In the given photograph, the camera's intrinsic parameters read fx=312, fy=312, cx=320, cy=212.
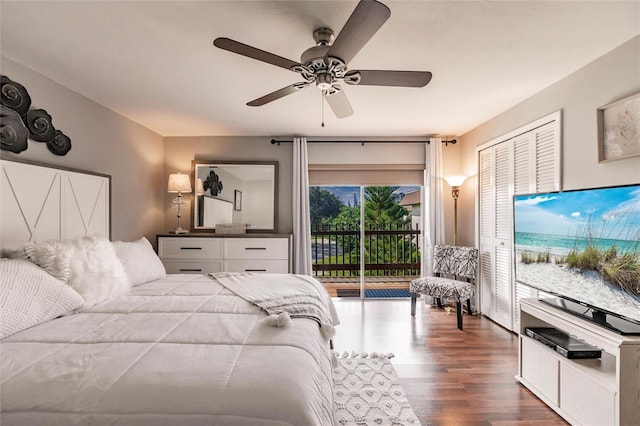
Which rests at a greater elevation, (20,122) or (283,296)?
(20,122)

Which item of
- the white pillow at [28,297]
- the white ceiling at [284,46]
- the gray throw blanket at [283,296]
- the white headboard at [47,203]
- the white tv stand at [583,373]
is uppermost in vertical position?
the white ceiling at [284,46]

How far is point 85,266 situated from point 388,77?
7.39ft

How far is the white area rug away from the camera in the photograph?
192 centimetres

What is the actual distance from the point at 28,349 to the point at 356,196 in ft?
13.1

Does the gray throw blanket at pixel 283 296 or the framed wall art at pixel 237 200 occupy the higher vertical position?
the framed wall art at pixel 237 200

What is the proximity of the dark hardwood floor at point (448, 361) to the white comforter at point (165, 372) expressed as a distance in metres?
1.19

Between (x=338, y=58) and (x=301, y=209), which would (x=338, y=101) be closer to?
(x=338, y=58)

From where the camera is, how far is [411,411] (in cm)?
198

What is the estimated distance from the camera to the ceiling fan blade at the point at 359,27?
51.2 inches

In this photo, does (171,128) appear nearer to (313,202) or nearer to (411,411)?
(313,202)

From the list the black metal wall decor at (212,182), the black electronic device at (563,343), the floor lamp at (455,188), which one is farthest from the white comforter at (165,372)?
the floor lamp at (455,188)

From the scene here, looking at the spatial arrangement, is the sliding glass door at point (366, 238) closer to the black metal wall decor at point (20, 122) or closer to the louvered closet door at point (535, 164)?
the louvered closet door at point (535, 164)

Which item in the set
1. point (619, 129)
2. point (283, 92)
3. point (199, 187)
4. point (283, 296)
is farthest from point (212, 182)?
point (619, 129)

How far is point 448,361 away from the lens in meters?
2.67
